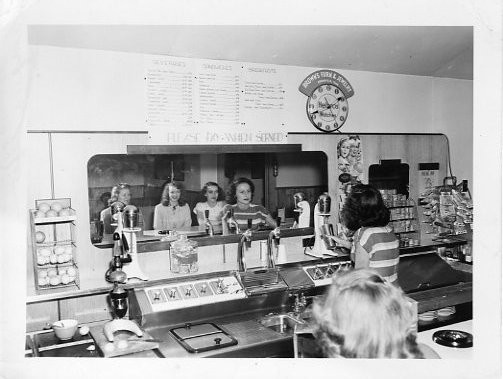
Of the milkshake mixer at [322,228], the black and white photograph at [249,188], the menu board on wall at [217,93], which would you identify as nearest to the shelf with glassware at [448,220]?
the black and white photograph at [249,188]

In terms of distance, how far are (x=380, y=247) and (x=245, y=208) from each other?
865 millimetres

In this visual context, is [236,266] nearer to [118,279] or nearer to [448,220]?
[118,279]

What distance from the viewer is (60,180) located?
2121 millimetres

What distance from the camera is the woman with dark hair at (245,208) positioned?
2713mm

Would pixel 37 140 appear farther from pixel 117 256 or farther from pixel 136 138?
pixel 117 256

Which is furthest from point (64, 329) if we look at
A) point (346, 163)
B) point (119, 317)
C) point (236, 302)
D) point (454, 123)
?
point (454, 123)

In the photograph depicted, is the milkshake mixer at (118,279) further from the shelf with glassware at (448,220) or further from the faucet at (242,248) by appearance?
the shelf with glassware at (448,220)

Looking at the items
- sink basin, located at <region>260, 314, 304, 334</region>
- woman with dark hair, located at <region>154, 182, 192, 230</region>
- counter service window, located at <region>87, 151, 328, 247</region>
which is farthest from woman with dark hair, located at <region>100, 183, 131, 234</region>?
sink basin, located at <region>260, 314, 304, 334</region>

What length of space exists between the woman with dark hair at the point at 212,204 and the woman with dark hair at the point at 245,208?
0.07 metres

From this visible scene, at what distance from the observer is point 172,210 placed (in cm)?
271

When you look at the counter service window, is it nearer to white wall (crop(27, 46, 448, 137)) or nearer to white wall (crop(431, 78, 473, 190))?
white wall (crop(27, 46, 448, 137))

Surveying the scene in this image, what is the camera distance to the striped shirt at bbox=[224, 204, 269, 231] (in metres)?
2.72

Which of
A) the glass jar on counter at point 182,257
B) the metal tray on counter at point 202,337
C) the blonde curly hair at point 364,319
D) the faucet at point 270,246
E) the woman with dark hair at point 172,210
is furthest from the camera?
the woman with dark hair at point 172,210

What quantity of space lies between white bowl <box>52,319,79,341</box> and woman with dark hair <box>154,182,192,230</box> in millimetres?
670
